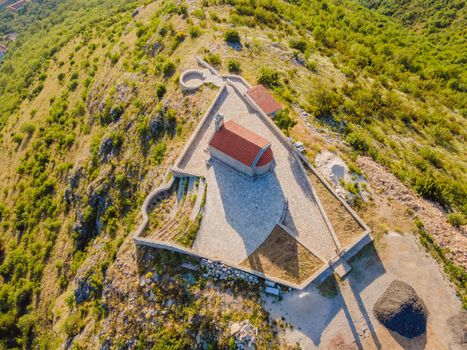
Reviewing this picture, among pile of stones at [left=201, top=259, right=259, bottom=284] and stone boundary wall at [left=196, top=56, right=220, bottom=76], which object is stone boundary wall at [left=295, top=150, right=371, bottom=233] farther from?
stone boundary wall at [left=196, top=56, right=220, bottom=76]

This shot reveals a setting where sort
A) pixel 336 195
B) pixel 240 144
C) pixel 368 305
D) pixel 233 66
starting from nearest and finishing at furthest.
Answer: pixel 368 305, pixel 336 195, pixel 240 144, pixel 233 66

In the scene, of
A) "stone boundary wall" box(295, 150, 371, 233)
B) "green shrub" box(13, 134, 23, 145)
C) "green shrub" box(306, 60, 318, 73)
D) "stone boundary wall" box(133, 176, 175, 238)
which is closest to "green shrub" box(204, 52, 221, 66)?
"green shrub" box(306, 60, 318, 73)

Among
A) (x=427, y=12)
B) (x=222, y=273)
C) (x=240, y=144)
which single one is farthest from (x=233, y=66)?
(x=427, y=12)

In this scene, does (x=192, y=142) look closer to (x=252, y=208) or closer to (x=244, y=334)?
(x=252, y=208)

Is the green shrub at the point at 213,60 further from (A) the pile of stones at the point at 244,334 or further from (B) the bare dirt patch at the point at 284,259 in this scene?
(A) the pile of stones at the point at 244,334

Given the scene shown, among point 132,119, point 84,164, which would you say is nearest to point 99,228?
point 84,164

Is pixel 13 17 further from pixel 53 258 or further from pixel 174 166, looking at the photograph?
pixel 174 166
